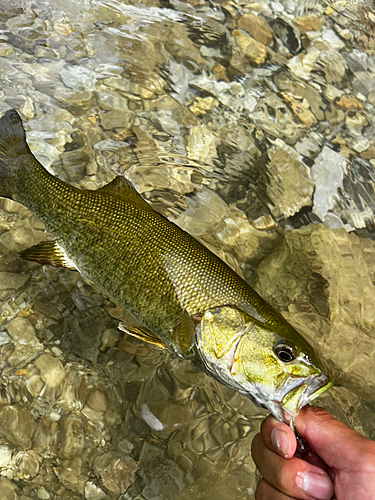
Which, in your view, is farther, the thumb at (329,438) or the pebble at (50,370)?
the pebble at (50,370)

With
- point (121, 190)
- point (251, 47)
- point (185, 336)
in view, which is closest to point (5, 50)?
point (251, 47)

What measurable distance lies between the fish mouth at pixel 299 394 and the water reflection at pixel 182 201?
4.51ft

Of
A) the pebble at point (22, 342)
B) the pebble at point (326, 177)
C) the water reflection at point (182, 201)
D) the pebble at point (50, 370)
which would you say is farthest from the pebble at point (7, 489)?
the pebble at point (326, 177)

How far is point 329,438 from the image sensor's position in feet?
7.28

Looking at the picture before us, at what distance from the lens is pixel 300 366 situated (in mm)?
2205

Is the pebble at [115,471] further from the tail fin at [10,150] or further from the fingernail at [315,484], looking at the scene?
the tail fin at [10,150]

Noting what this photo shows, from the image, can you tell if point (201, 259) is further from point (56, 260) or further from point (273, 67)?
point (273, 67)

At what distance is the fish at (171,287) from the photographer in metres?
2.25

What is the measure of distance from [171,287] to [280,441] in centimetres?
102

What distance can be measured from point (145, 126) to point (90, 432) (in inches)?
117

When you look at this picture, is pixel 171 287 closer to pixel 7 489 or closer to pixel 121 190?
pixel 121 190

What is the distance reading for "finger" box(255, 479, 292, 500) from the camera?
2316mm

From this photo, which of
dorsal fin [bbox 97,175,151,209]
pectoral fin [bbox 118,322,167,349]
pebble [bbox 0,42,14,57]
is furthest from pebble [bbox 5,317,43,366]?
pebble [bbox 0,42,14,57]

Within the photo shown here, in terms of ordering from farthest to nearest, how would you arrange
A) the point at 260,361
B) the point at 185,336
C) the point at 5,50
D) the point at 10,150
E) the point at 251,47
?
the point at 251,47 < the point at 5,50 < the point at 10,150 < the point at 185,336 < the point at 260,361
